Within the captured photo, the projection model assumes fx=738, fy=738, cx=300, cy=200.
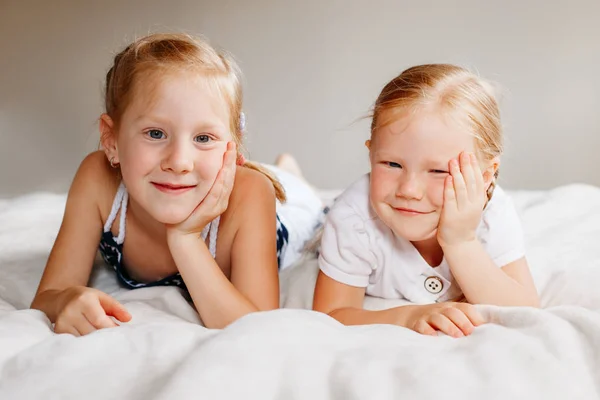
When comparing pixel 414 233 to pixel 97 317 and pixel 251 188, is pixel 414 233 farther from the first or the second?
pixel 97 317

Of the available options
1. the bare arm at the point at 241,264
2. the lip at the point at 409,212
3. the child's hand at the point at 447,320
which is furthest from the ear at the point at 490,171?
the bare arm at the point at 241,264

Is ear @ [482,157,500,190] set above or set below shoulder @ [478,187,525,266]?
above

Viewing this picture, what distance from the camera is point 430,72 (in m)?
1.16

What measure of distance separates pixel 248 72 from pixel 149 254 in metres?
1.94

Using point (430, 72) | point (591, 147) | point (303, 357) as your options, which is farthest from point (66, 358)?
point (591, 147)

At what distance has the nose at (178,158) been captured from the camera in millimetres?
1097

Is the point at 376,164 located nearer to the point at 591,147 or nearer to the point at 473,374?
the point at 473,374

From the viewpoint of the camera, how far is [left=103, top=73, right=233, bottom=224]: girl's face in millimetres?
1120

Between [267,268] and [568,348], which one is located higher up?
[568,348]

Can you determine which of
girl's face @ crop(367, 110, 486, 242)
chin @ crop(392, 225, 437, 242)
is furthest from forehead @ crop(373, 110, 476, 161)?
chin @ crop(392, 225, 437, 242)

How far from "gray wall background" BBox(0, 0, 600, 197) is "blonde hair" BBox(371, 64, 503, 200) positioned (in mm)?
1960

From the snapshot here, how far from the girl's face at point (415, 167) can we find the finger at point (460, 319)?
0.58 ft

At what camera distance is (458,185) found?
108cm

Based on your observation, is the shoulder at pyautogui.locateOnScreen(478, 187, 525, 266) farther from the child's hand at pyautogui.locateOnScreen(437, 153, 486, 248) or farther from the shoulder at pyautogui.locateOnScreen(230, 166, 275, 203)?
the shoulder at pyautogui.locateOnScreen(230, 166, 275, 203)
